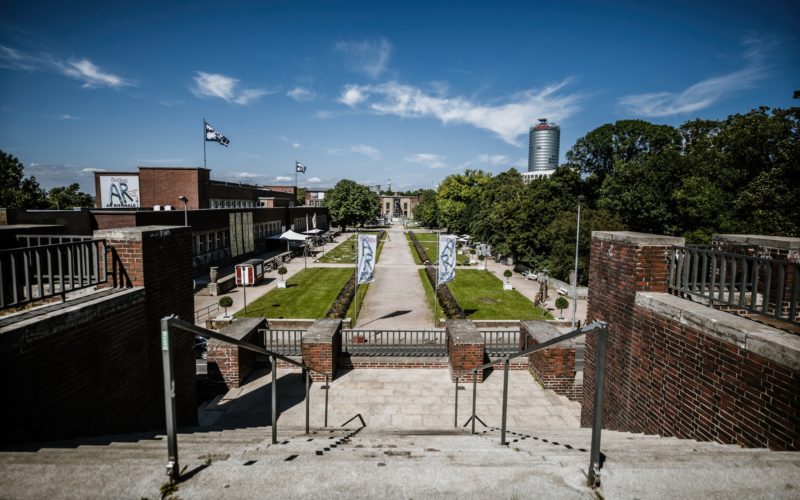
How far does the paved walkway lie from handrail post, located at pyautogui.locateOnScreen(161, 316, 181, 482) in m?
14.9

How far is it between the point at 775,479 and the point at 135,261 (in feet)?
23.9

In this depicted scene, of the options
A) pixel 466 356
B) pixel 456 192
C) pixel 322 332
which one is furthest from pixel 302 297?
pixel 456 192

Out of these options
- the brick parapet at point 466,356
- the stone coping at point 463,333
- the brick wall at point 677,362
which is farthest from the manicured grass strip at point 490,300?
the brick wall at point 677,362

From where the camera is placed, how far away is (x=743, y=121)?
24.7 meters

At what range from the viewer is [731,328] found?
422 cm

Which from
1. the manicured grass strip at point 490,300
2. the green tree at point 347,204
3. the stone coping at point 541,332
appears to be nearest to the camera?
the stone coping at point 541,332

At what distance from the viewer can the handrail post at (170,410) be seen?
9.05ft

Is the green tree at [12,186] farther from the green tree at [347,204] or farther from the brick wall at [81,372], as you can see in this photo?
the brick wall at [81,372]

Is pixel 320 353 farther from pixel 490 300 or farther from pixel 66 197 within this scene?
pixel 66 197

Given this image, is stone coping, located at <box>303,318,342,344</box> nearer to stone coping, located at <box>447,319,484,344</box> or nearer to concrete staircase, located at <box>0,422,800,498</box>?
stone coping, located at <box>447,319,484,344</box>

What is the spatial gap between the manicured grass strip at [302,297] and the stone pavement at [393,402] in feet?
34.0

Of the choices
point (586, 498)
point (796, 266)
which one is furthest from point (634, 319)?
point (586, 498)

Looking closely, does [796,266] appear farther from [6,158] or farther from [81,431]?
[6,158]

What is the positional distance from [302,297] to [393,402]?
16267 millimetres
